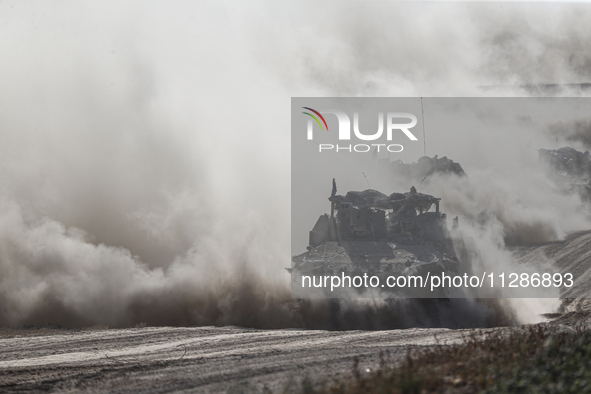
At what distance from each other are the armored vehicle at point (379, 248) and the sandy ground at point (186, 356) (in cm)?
526

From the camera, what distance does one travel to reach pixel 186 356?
15969mm

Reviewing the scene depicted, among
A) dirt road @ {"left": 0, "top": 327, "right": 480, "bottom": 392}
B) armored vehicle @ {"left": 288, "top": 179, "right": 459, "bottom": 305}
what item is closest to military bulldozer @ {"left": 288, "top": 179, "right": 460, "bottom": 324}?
armored vehicle @ {"left": 288, "top": 179, "right": 459, "bottom": 305}

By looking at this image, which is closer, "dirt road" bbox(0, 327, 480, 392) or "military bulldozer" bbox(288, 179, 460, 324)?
"dirt road" bbox(0, 327, 480, 392)

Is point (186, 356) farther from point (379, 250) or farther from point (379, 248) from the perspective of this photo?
point (379, 248)

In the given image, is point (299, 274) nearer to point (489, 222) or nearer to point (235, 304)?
point (235, 304)

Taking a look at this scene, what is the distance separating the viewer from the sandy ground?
12406 millimetres

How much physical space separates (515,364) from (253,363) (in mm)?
7472

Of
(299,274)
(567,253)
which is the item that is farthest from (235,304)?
(567,253)

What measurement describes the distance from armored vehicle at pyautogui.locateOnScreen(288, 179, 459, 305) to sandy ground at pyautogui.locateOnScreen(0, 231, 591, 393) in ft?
17.3

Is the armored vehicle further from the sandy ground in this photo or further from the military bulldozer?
the sandy ground

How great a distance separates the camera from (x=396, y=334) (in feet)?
62.3

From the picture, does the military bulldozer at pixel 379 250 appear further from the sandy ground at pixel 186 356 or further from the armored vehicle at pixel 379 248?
the sandy ground at pixel 186 356

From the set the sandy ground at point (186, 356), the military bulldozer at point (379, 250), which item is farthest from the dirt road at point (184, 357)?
the military bulldozer at point (379, 250)

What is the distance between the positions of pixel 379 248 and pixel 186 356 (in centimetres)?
1407
